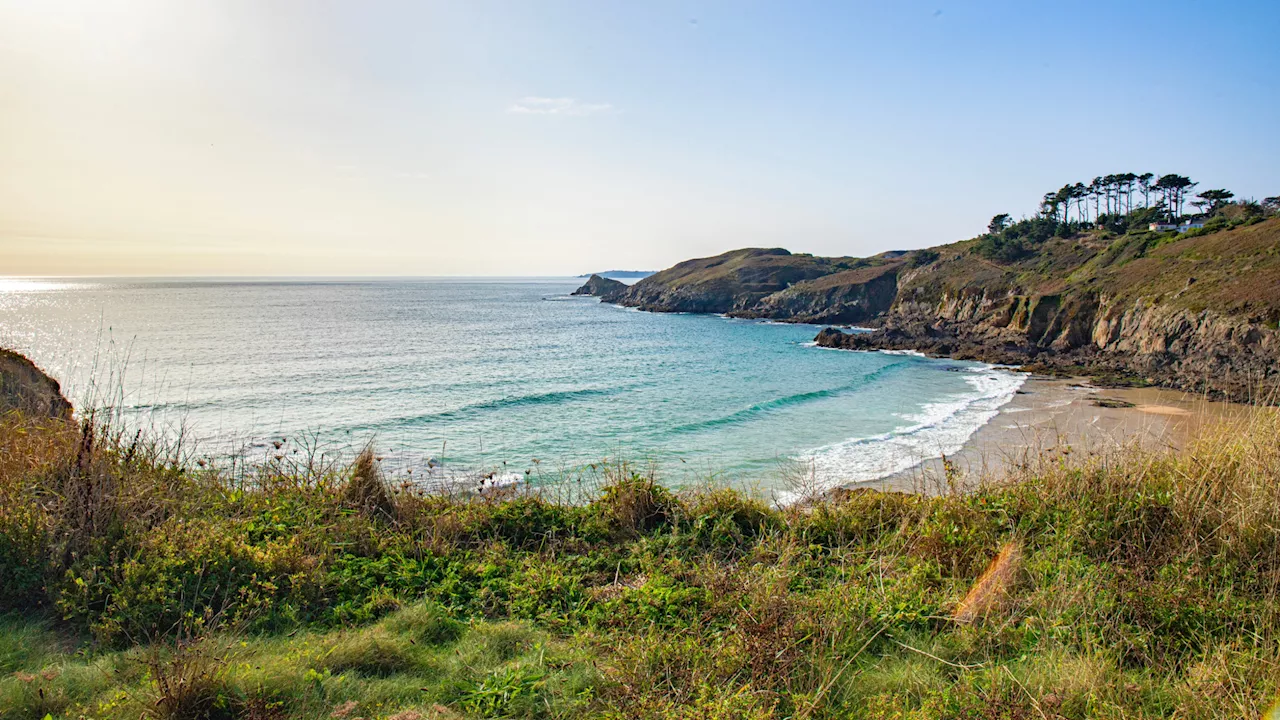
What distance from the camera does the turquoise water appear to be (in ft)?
60.7

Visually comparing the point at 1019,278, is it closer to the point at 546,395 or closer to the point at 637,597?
the point at 546,395

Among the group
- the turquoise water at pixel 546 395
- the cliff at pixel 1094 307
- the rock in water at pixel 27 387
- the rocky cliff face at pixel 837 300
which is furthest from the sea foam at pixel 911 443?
the rocky cliff face at pixel 837 300

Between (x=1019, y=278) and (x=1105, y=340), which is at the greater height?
(x=1019, y=278)

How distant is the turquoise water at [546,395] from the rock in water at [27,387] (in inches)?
30.4

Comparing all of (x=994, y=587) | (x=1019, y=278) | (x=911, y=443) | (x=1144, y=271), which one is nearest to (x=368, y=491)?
(x=994, y=587)

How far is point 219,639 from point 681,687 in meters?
2.70

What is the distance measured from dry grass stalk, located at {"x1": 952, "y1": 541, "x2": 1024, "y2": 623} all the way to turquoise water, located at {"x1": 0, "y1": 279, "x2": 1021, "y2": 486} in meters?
2.34

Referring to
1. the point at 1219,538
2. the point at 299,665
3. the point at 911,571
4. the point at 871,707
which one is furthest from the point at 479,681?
the point at 1219,538

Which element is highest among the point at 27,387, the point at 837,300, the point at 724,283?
the point at 724,283

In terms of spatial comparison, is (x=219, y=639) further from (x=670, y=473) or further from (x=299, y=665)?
(x=670, y=473)

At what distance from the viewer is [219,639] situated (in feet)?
12.2

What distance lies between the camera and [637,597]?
16.1 feet

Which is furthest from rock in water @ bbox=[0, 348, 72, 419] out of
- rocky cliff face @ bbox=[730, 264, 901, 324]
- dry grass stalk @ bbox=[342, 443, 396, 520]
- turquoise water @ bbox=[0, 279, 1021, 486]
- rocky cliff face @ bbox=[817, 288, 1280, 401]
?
rocky cliff face @ bbox=[730, 264, 901, 324]

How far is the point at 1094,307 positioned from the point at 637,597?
47.8 metres
